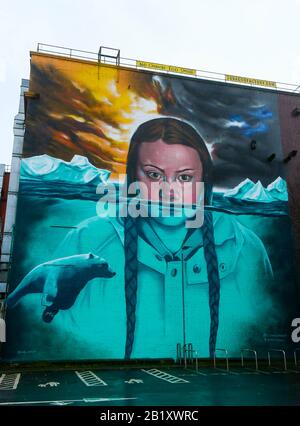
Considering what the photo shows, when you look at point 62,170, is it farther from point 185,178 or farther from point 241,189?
point 241,189

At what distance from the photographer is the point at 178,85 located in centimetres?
2311

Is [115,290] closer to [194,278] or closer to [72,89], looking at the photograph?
[194,278]

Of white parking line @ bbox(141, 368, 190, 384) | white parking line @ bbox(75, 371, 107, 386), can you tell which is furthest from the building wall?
white parking line @ bbox(141, 368, 190, 384)

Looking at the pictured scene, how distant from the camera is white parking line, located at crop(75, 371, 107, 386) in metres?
12.9

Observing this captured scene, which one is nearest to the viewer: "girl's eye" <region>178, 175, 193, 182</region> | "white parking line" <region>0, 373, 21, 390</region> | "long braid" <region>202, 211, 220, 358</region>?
"white parking line" <region>0, 373, 21, 390</region>

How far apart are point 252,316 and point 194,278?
11.7 feet

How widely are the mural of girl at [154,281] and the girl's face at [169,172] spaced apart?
0.18ft

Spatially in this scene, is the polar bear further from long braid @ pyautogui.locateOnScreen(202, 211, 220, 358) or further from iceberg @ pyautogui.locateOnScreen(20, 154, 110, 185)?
long braid @ pyautogui.locateOnScreen(202, 211, 220, 358)

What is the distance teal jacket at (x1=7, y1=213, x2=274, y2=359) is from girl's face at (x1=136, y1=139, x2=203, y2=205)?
218cm

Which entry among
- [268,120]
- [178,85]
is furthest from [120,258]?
[268,120]

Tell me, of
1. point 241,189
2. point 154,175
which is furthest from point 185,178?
point 241,189

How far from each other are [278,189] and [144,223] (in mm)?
8318

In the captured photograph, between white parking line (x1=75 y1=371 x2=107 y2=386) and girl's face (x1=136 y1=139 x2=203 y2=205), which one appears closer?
white parking line (x1=75 y1=371 x2=107 y2=386)

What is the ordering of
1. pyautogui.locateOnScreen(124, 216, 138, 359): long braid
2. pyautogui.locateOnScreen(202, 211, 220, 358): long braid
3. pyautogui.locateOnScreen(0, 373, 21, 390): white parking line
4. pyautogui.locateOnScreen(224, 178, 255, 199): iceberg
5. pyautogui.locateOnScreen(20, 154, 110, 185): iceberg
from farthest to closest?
pyautogui.locateOnScreen(224, 178, 255, 199): iceberg < pyautogui.locateOnScreen(202, 211, 220, 358): long braid < pyautogui.locateOnScreen(20, 154, 110, 185): iceberg < pyautogui.locateOnScreen(124, 216, 138, 359): long braid < pyautogui.locateOnScreen(0, 373, 21, 390): white parking line
